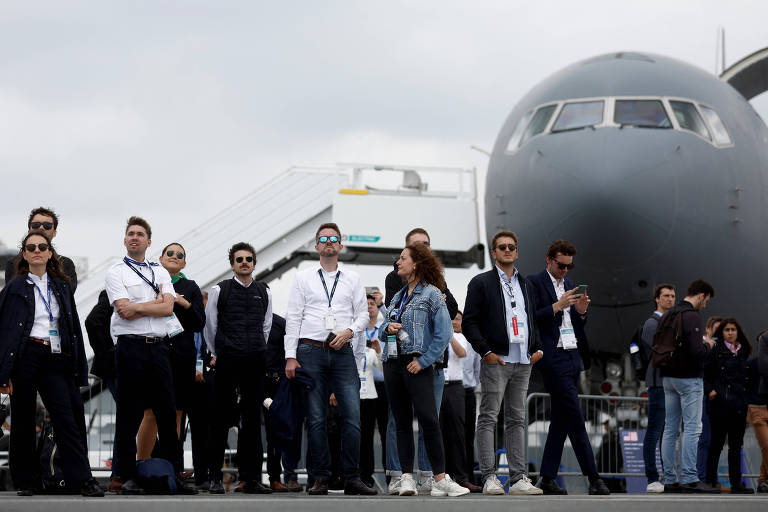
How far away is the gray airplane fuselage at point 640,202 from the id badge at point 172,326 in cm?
481

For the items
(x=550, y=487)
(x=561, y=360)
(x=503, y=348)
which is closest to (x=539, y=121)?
(x=561, y=360)

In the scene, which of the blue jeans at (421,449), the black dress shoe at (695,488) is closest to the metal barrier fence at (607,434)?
the black dress shoe at (695,488)

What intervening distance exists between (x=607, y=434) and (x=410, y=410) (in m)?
4.87

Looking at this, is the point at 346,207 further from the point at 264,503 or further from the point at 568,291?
the point at 264,503

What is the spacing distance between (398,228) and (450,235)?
2.87ft

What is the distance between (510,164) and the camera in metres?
12.5

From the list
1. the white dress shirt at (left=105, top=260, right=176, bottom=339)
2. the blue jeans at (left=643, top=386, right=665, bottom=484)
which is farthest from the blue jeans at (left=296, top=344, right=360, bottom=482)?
the blue jeans at (left=643, top=386, right=665, bottom=484)

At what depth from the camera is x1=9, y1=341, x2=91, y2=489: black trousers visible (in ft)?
23.4

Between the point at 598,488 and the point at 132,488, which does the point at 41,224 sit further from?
the point at 598,488

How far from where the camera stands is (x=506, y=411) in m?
8.28

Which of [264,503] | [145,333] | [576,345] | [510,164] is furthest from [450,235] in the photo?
[264,503]

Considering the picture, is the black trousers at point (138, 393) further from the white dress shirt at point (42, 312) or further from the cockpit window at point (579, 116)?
the cockpit window at point (579, 116)

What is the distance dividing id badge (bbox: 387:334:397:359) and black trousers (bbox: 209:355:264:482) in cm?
115

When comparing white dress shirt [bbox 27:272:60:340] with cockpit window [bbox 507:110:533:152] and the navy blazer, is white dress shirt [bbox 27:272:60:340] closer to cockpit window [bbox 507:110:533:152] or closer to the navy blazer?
the navy blazer
